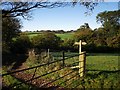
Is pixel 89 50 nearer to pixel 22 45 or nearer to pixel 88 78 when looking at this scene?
pixel 22 45

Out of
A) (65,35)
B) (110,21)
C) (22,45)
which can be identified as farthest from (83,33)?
(110,21)

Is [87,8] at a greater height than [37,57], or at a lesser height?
greater

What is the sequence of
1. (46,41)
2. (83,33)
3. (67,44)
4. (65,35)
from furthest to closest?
1. (83,33)
2. (65,35)
3. (67,44)
4. (46,41)

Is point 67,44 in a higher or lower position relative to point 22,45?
lower

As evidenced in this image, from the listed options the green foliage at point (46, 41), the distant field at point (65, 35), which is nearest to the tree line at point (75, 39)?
the green foliage at point (46, 41)

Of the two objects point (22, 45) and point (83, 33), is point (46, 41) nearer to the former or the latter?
point (22, 45)

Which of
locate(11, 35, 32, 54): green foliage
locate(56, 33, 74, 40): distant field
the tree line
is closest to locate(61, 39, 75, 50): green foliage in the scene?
the tree line

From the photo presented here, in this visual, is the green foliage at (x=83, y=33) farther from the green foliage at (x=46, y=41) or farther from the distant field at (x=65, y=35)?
the green foliage at (x=46, y=41)

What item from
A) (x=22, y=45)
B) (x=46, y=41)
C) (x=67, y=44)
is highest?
(x=46, y=41)

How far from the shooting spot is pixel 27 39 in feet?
93.5

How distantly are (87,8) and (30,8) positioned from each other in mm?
2051

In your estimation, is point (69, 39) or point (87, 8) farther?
point (69, 39)

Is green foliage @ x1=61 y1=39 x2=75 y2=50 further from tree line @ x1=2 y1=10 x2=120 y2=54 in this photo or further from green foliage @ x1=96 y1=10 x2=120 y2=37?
green foliage @ x1=96 y1=10 x2=120 y2=37

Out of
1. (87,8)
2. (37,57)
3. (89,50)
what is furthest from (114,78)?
(89,50)
